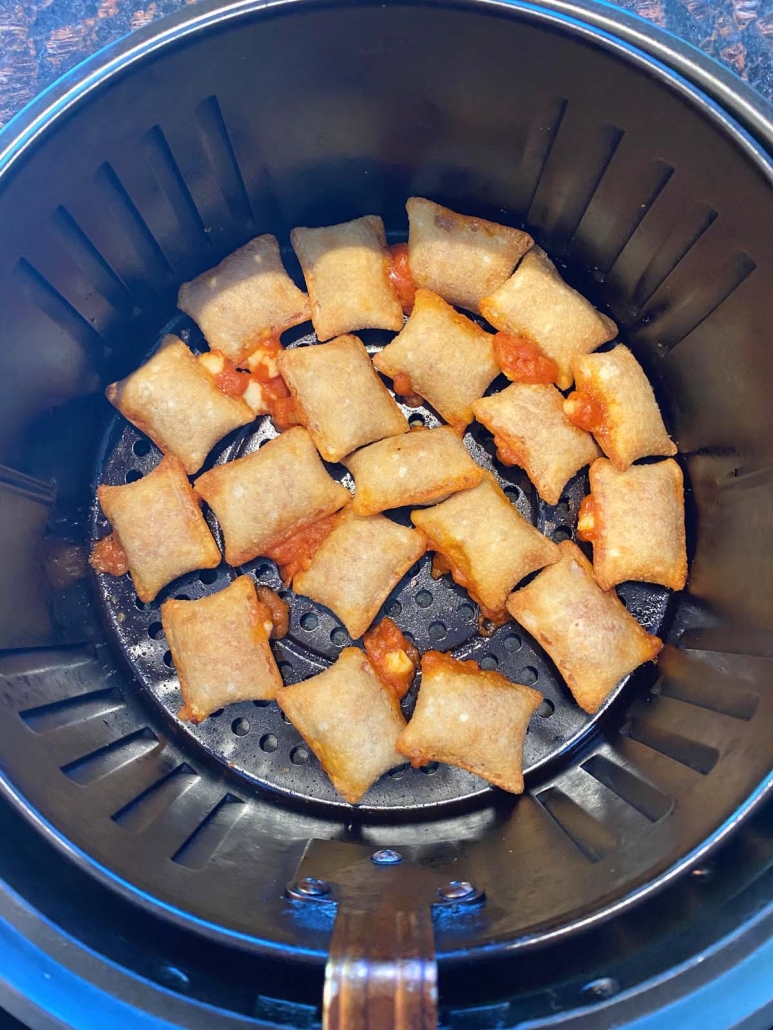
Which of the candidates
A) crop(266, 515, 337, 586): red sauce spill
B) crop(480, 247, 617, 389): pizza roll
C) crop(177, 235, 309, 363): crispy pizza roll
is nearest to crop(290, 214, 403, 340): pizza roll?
crop(177, 235, 309, 363): crispy pizza roll

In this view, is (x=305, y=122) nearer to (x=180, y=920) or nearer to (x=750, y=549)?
(x=750, y=549)

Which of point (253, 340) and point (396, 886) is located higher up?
point (253, 340)

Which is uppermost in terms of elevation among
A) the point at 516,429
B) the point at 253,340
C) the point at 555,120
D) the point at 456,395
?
the point at 555,120

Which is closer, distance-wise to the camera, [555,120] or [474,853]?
[555,120]

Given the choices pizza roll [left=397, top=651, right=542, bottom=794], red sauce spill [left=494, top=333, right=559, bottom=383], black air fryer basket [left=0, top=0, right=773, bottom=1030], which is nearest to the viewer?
black air fryer basket [left=0, top=0, right=773, bottom=1030]

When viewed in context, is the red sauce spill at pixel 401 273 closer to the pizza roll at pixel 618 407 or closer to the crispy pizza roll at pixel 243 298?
the crispy pizza roll at pixel 243 298

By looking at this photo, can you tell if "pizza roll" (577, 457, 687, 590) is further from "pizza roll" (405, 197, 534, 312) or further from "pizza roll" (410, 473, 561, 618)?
"pizza roll" (405, 197, 534, 312)

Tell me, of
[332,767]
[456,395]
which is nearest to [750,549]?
[456,395]
